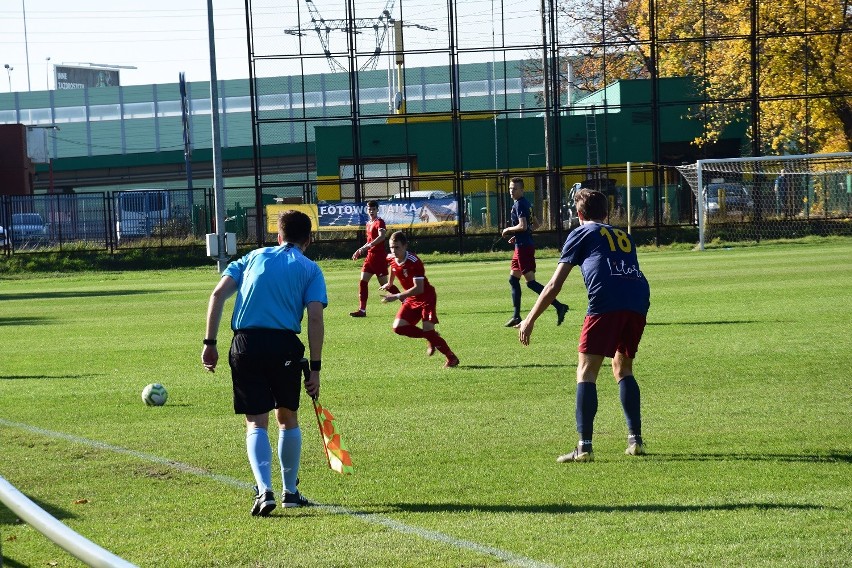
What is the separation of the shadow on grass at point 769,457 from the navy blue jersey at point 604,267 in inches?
40.7

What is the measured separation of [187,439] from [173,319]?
11.7m

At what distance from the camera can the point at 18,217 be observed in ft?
138

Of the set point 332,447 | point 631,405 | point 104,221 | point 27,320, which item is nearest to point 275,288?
point 332,447

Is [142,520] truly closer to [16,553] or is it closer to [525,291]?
[16,553]

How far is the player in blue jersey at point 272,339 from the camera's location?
22.1 ft

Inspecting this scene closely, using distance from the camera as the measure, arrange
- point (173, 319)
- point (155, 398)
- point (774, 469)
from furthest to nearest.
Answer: point (173, 319) → point (155, 398) → point (774, 469)

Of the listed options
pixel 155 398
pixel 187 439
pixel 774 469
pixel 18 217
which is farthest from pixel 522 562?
pixel 18 217

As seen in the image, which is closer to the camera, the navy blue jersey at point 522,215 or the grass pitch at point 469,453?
the grass pitch at point 469,453

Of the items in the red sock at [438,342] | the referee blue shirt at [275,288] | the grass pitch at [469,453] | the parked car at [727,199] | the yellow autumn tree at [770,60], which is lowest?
the grass pitch at [469,453]

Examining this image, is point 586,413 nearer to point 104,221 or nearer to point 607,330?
point 607,330

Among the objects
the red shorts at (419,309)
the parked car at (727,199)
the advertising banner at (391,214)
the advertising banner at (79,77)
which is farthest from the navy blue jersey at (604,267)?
the advertising banner at (79,77)

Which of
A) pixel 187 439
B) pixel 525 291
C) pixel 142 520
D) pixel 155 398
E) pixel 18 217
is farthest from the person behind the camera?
pixel 18 217

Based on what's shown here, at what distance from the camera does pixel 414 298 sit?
44.1ft

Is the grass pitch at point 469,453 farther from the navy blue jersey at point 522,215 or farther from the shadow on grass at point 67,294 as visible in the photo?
the shadow on grass at point 67,294
